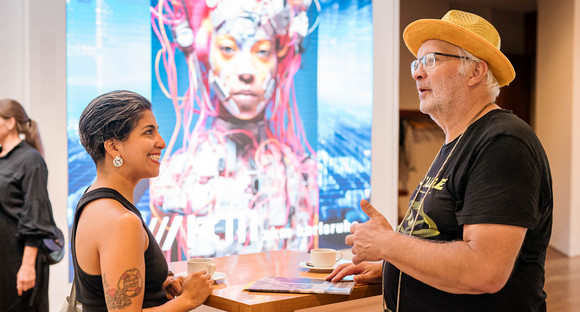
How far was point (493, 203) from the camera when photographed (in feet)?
4.62

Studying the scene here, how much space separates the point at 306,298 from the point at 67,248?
2.52m

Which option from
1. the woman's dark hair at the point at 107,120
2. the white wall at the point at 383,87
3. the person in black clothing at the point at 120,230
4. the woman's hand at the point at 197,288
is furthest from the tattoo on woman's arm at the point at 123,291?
the white wall at the point at 383,87

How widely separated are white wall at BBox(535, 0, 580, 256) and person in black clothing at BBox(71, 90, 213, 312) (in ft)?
21.4

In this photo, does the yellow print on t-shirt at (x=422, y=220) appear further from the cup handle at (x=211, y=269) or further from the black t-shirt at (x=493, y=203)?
the cup handle at (x=211, y=269)

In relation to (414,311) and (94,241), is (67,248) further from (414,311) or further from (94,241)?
(414,311)

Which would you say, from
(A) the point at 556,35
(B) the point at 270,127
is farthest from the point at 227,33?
(A) the point at 556,35

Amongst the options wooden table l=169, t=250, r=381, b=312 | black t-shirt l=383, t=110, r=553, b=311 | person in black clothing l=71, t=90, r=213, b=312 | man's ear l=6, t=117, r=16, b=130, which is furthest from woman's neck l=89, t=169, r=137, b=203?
man's ear l=6, t=117, r=16, b=130

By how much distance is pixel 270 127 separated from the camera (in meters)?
4.51

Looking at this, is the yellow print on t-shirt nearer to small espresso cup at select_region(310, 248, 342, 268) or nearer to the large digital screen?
small espresso cup at select_region(310, 248, 342, 268)

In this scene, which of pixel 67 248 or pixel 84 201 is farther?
pixel 67 248

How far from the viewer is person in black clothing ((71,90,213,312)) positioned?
1.49 metres

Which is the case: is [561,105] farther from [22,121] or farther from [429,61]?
[22,121]

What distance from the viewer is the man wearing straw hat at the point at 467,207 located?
1408mm

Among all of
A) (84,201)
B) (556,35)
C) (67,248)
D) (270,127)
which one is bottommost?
(67,248)
